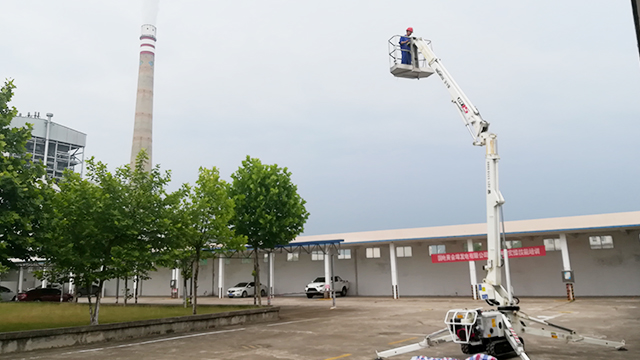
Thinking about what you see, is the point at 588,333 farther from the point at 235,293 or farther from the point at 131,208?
the point at 235,293

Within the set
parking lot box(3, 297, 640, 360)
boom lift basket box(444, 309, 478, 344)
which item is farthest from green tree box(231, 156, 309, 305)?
boom lift basket box(444, 309, 478, 344)

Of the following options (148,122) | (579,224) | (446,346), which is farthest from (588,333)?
(148,122)

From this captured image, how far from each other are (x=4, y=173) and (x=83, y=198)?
2.88m

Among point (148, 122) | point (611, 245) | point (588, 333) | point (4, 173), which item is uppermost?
point (148, 122)

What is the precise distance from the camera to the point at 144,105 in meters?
49.8

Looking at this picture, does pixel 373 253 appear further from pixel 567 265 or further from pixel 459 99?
pixel 459 99

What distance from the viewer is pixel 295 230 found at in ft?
76.8

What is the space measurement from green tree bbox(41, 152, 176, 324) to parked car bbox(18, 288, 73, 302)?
2392 centimetres

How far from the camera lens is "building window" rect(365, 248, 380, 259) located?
120ft

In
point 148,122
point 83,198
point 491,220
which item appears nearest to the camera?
point 491,220

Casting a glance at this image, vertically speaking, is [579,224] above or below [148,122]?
below

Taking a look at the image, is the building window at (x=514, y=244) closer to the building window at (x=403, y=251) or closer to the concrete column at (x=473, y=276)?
the concrete column at (x=473, y=276)

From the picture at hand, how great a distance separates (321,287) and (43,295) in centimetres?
2157

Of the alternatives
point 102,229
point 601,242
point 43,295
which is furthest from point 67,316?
point 601,242
